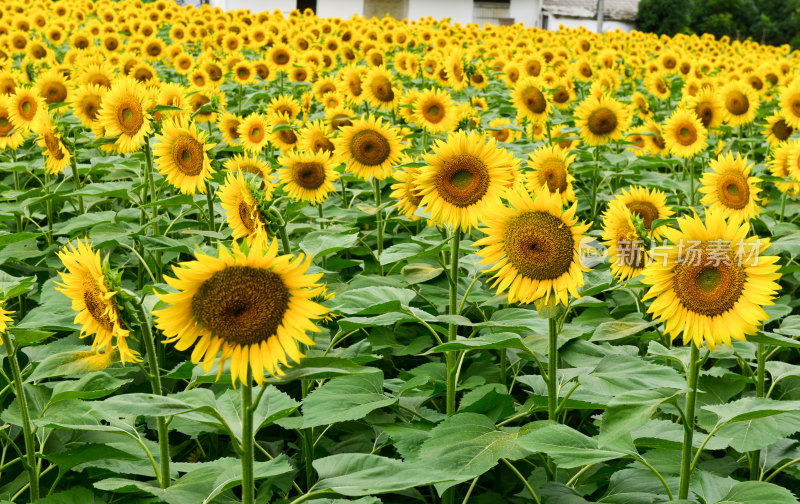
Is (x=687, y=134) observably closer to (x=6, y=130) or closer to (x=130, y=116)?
(x=130, y=116)

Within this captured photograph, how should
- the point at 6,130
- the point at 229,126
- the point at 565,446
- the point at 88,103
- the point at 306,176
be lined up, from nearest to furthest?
the point at 565,446, the point at 306,176, the point at 88,103, the point at 6,130, the point at 229,126

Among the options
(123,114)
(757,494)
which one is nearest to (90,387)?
Result: (757,494)

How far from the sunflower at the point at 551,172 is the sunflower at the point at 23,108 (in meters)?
2.94

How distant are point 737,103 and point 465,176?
4610mm

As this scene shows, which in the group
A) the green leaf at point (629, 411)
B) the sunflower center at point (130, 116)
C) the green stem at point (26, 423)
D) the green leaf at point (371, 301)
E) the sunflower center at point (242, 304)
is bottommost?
the green stem at point (26, 423)

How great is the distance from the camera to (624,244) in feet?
9.56

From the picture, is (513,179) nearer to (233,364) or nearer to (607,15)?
(233,364)

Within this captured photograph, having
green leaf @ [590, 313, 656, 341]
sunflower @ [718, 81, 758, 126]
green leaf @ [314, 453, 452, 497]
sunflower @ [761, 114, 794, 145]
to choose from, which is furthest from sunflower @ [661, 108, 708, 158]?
green leaf @ [314, 453, 452, 497]

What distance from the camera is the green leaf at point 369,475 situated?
69.1 inches

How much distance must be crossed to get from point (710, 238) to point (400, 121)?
19.1 feet

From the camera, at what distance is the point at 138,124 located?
3.91 metres

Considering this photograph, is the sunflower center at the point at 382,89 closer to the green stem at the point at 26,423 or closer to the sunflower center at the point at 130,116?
the sunflower center at the point at 130,116

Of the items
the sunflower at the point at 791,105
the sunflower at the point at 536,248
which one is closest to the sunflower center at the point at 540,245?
the sunflower at the point at 536,248

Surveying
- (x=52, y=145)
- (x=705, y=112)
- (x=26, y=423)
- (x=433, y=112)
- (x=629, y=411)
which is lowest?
(x=26, y=423)
